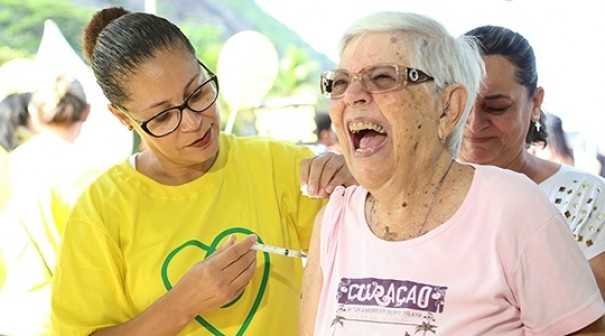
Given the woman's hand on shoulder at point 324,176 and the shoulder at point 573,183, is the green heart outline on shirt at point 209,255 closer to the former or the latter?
the woman's hand on shoulder at point 324,176

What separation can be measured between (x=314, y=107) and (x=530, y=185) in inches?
163

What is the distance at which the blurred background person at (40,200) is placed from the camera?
10.4 feet

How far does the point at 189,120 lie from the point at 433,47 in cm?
58

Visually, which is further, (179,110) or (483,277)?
(179,110)

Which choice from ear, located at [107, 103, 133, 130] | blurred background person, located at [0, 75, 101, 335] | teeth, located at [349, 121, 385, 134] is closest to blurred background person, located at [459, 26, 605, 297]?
teeth, located at [349, 121, 385, 134]

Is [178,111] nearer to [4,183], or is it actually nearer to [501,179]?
[501,179]

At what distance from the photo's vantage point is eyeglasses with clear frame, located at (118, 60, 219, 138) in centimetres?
179

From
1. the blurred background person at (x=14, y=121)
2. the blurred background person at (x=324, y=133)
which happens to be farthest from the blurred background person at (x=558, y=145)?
the blurred background person at (x=14, y=121)

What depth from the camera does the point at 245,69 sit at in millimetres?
4887

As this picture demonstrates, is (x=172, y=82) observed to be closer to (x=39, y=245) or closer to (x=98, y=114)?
(x=39, y=245)

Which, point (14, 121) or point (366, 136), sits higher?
point (14, 121)

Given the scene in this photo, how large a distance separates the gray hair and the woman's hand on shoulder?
33 centimetres

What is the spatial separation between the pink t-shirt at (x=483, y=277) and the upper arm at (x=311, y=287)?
14cm

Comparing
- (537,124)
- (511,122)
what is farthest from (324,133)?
(511,122)
